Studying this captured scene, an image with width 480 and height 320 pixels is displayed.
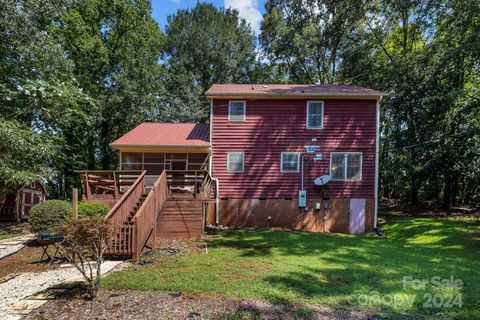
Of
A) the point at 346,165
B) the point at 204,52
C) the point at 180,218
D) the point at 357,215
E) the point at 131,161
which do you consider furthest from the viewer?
the point at 204,52

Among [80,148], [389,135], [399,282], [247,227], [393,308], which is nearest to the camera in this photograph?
[393,308]

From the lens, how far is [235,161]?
13938mm

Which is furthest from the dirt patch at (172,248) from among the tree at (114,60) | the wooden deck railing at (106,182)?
the tree at (114,60)

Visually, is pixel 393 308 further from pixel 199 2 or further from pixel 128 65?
pixel 199 2

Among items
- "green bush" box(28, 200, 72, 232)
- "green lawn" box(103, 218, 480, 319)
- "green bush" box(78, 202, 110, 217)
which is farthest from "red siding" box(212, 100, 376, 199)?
"green bush" box(28, 200, 72, 232)

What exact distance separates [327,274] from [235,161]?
8.36m

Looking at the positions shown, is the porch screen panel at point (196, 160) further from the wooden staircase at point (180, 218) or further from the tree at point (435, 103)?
the tree at point (435, 103)

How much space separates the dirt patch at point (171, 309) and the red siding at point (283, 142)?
905 cm

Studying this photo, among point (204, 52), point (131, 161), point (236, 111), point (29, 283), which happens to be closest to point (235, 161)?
point (236, 111)

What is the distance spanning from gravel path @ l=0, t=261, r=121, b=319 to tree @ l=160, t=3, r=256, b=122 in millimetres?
18777

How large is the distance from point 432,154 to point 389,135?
4.07m

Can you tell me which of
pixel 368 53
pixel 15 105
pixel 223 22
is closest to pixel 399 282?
pixel 15 105

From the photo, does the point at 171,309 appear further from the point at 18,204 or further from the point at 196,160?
the point at 18,204

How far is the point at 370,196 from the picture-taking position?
44.7ft
